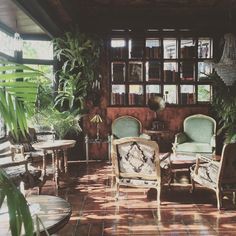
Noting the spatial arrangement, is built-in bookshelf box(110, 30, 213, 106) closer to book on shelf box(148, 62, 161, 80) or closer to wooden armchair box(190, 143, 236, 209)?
book on shelf box(148, 62, 161, 80)

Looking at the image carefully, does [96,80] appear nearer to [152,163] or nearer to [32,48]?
[32,48]

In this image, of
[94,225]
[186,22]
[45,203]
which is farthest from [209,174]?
[186,22]

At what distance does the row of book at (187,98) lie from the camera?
7.36 m

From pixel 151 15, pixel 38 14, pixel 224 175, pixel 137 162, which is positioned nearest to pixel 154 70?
pixel 151 15

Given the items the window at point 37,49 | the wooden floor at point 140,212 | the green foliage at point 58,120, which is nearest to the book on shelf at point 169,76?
the green foliage at point 58,120

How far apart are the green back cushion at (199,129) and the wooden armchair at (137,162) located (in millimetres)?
2855

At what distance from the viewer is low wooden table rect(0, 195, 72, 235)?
2143 millimetres

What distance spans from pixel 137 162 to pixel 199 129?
116 inches

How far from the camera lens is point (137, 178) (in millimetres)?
4238

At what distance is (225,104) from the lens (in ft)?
21.9

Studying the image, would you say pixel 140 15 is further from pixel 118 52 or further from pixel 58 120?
pixel 58 120

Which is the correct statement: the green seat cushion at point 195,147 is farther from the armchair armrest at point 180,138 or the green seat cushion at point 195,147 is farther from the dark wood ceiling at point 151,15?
the dark wood ceiling at point 151,15

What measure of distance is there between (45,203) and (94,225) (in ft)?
3.47

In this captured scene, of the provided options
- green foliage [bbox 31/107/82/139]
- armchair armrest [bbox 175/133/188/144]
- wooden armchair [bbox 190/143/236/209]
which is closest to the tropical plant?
wooden armchair [bbox 190/143/236/209]
